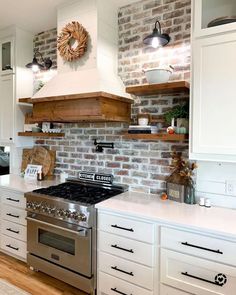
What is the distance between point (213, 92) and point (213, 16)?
0.65 m

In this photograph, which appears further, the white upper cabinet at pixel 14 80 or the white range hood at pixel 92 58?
the white upper cabinet at pixel 14 80

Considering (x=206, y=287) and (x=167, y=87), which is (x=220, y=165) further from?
(x=206, y=287)

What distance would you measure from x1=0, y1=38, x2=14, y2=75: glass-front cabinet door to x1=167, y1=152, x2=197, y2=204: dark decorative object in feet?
8.34

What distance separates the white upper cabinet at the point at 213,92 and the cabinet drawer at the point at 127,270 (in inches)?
39.5

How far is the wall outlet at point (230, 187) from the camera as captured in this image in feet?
6.89

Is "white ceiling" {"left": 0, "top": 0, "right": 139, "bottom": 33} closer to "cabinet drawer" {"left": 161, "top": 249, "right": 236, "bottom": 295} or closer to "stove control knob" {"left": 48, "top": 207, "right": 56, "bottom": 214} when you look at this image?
"stove control knob" {"left": 48, "top": 207, "right": 56, "bottom": 214}

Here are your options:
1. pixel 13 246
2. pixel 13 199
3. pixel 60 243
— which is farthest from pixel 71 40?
pixel 13 246

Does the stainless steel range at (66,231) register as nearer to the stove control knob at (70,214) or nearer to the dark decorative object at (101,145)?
the stove control knob at (70,214)

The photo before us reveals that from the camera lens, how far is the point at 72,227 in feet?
7.27

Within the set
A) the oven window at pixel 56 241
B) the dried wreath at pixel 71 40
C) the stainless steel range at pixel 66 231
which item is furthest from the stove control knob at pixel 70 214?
the dried wreath at pixel 71 40

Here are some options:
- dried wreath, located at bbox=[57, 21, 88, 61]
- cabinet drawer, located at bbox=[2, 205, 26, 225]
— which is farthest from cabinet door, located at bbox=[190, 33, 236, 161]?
cabinet drawer, located at bbox=[2, 205, 26, 225]

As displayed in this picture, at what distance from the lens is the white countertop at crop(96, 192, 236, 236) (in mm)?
1712

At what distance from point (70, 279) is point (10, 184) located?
1.31 metres

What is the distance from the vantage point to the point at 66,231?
2258 mm
